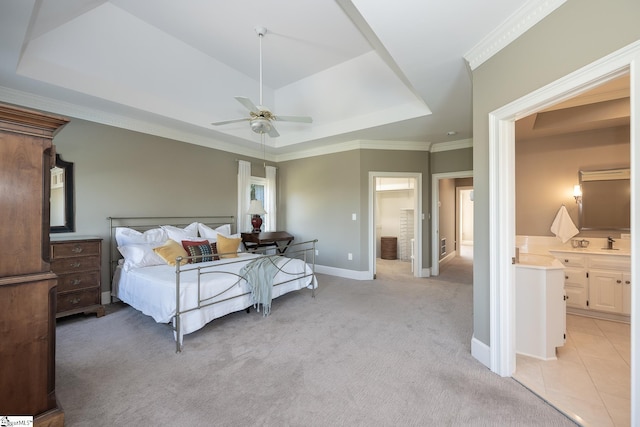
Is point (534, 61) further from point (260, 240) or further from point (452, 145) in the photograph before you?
point (260, 240)

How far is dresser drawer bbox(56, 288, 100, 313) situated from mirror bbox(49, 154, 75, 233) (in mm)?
931

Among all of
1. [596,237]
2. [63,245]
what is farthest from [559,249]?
[63,245]

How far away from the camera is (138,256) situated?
3584 millimetres

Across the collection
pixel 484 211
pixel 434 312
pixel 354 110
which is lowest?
pixel 434 312

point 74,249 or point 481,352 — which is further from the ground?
point 74,249

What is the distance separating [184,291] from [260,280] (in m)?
0.93

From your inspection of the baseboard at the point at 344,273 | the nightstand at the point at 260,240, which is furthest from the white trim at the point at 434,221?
the nightstand at the point at 260,240

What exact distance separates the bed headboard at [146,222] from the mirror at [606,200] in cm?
600

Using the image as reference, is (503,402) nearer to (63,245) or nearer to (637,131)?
(637,131)

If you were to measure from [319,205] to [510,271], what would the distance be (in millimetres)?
4195

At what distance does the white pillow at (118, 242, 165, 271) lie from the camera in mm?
3553

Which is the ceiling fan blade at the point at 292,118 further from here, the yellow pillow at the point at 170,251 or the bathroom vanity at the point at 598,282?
the bathroom vanity at the point at 598,282

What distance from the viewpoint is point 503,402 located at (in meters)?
1.91

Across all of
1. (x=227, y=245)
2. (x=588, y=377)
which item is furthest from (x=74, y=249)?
(x=588, y=377)
